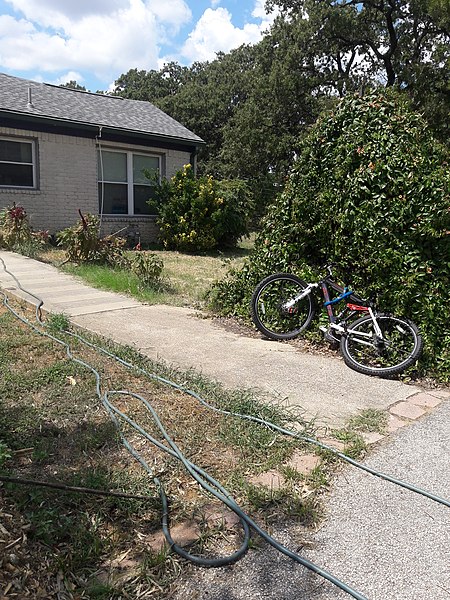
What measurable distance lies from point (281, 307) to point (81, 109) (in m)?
11.0

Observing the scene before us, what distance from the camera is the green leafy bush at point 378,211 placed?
4605 millimetres

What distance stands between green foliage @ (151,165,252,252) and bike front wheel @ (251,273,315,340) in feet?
26.1

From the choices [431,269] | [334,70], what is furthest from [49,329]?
[334,70]

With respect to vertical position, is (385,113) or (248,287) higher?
(385,113)

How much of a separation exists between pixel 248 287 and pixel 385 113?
2.44m

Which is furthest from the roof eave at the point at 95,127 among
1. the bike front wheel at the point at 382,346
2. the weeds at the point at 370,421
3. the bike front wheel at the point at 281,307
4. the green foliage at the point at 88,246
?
the weeds at the point at 370,421

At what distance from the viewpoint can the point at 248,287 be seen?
6164mm

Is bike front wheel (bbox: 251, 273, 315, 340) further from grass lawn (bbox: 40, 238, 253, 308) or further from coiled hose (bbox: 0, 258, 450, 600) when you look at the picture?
coiled hose (bbox: 0, 258, 450, 600)

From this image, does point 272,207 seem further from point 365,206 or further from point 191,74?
point 191,74

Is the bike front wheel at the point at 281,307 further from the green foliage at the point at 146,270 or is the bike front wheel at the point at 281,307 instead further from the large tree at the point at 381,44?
the large tree at the point at 381,44

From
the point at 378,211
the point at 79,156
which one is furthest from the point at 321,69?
the point at 378,211

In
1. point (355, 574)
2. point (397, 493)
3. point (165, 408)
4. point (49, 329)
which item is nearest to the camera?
point (355, 574)

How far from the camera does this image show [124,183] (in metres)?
14.1

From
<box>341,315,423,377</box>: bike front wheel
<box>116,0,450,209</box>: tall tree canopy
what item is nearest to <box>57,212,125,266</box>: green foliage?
<box>341,315,423,377</box>: bike front wheel
